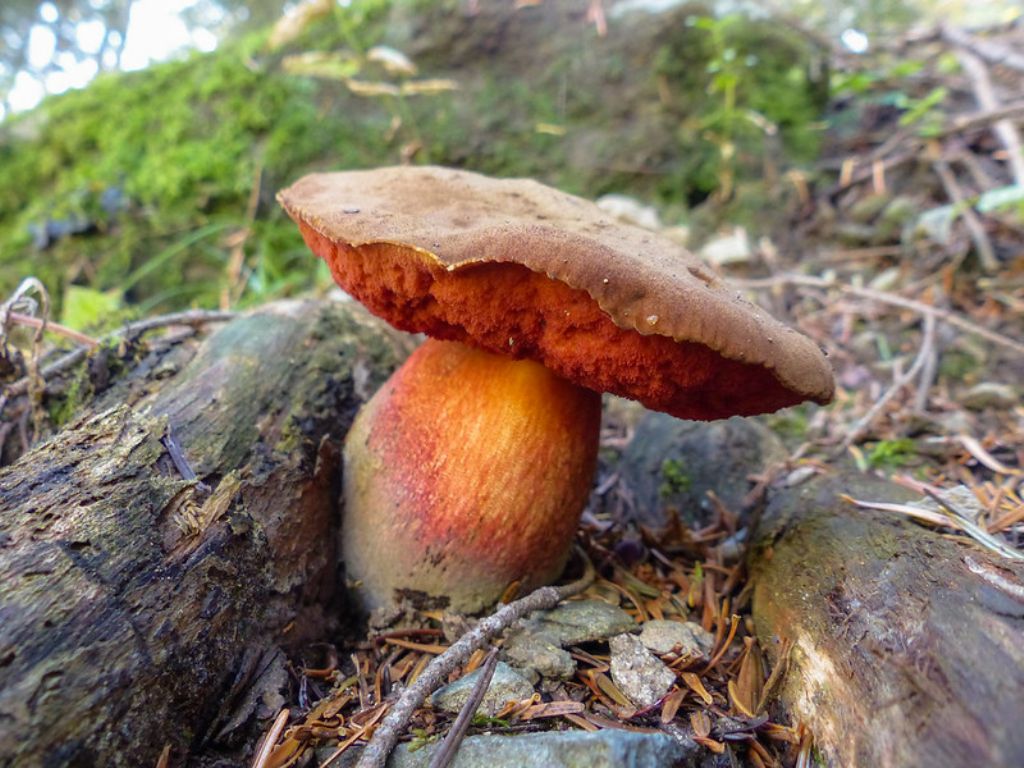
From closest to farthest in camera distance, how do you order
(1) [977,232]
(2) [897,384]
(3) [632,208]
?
(2) [897,384]
(1) [977,232]
(3) [632,208]

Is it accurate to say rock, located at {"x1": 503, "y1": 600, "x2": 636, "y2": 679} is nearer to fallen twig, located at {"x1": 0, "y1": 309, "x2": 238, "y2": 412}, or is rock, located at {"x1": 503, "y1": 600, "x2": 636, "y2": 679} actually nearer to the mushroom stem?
the mushroom stem

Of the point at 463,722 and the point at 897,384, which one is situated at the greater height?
the point at 463,722

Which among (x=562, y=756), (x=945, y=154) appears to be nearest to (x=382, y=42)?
(x=945, y=154)

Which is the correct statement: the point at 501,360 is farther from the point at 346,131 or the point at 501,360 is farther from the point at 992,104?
the point at 992,104

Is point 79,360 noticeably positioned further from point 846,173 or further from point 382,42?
point 846,173

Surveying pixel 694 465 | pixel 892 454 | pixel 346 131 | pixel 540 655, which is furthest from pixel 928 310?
pixel 346 131

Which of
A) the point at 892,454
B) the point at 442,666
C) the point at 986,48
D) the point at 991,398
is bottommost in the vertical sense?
the point at 991,398
